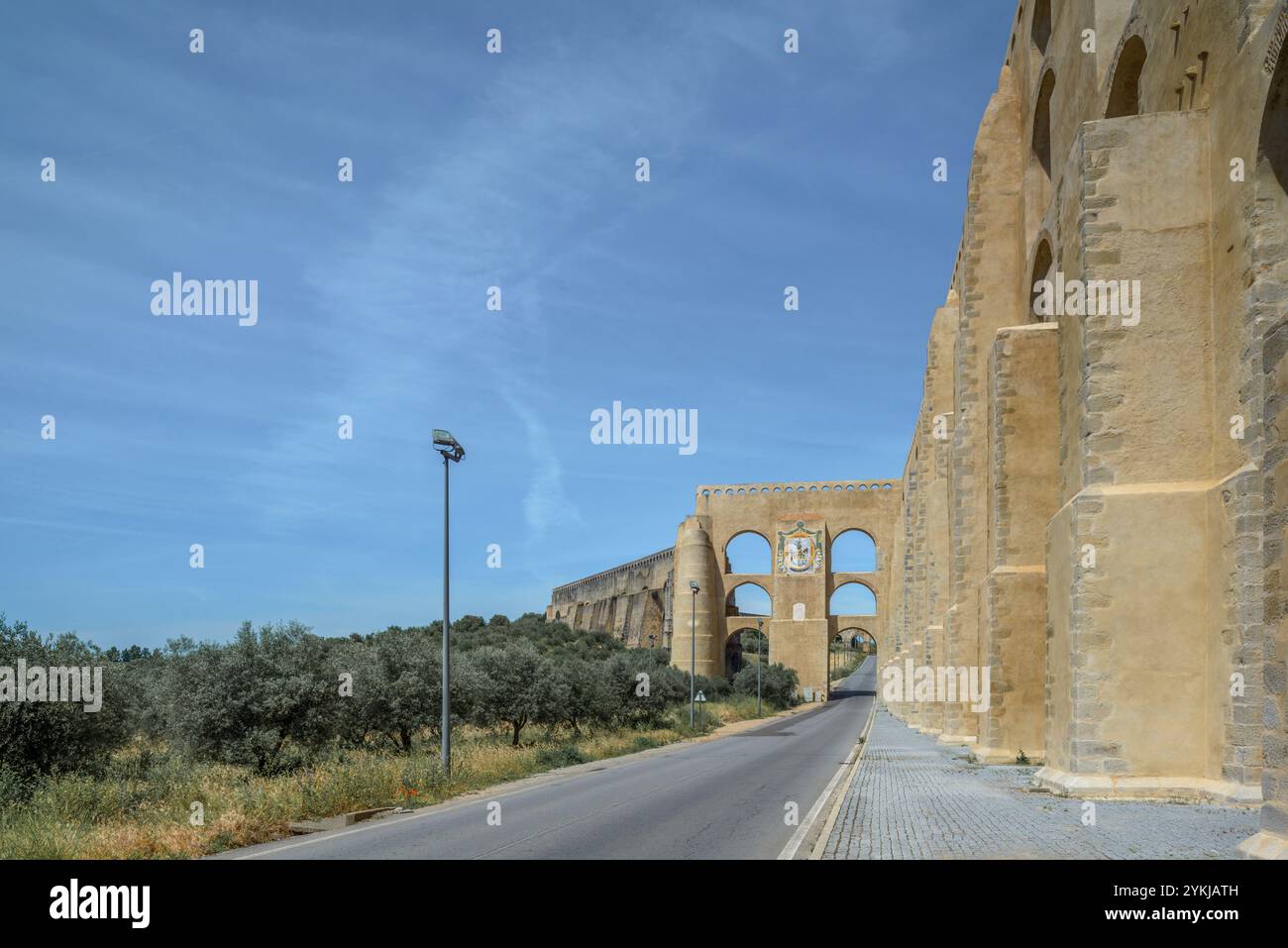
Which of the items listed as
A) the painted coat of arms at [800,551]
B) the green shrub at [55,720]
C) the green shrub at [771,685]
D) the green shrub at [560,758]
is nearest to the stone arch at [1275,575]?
the green shrub at [55,720]

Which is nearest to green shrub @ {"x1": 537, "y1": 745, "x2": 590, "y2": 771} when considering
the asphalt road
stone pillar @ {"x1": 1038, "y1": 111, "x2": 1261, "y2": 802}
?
the asphalt road

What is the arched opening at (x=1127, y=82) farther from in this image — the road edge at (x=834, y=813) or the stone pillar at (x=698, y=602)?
the stone pillar at (x=698, y=602)

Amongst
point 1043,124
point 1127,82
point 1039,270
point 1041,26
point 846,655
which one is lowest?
point 846,655

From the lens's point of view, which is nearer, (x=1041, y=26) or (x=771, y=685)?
(x=1041, y=26)

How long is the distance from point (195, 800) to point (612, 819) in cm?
540

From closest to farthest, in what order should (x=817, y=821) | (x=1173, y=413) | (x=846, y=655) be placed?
(x=817, y=821) → (x=1173, y=413) → (x=846, y=655)

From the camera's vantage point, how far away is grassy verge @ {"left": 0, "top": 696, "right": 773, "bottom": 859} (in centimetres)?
1000

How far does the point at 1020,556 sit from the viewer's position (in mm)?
20234

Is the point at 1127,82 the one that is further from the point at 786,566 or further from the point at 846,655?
the point at 846,655

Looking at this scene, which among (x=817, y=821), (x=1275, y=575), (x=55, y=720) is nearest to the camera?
(x=1275, y=575)

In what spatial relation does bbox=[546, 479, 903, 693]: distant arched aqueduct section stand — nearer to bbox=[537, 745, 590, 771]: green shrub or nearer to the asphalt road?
bbox=[537, 745, 590, 771]: green shrub

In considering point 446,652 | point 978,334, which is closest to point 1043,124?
point 978,334
